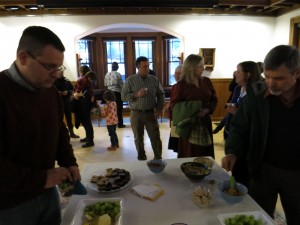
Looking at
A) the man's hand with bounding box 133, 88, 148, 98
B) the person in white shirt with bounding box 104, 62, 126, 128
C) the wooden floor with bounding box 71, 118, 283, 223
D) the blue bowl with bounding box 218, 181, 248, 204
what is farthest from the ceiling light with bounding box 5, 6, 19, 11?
the blue bowl with bounding box 218, 181, 248, 204

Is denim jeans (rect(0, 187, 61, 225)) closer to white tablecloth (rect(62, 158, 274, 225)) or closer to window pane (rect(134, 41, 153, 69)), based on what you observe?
white tablecloth (rect(62, 158, 274, 225))

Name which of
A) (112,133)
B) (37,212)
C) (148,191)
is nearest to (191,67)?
(148,191)

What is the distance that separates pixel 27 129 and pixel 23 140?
0.04 m

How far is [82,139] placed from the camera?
15.0ft

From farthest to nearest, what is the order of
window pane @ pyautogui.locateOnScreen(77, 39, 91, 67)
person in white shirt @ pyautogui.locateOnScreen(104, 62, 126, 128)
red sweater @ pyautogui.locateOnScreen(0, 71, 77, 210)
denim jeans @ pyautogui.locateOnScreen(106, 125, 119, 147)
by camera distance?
window pane @ pyautogui.locateOnScreen(77, 39, 91, 67), person in white shirt @ pyautogui.locateOnScreen(104, 62, 126, 128), denim jeans @ pyautogui.locateOnScreen(106, 125, 119, 147), red sweater @ pyautogui.locateOnScreen(0, 71, 77, 210)

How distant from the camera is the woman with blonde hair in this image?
240cm

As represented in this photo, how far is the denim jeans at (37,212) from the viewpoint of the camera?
0.95 m

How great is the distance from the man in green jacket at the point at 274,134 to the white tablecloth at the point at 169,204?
0.21m

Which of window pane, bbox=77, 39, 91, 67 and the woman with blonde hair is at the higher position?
window pane, bbox=77, 39, 91, 67

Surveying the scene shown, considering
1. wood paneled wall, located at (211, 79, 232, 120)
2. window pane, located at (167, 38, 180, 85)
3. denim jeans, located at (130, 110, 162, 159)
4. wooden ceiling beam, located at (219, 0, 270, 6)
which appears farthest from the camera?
window pane, located at (167, 38, 180, 85)

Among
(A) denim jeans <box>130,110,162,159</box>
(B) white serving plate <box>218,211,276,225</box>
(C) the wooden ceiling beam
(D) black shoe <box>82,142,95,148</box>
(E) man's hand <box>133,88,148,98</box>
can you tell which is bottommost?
(D) black shoe <box>82,142,95,148</box>

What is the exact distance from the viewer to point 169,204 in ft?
3.96

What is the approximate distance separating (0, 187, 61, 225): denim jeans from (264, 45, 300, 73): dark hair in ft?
4.02

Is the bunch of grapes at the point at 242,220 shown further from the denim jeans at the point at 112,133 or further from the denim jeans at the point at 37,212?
the denim jeans at the point at 112,133
